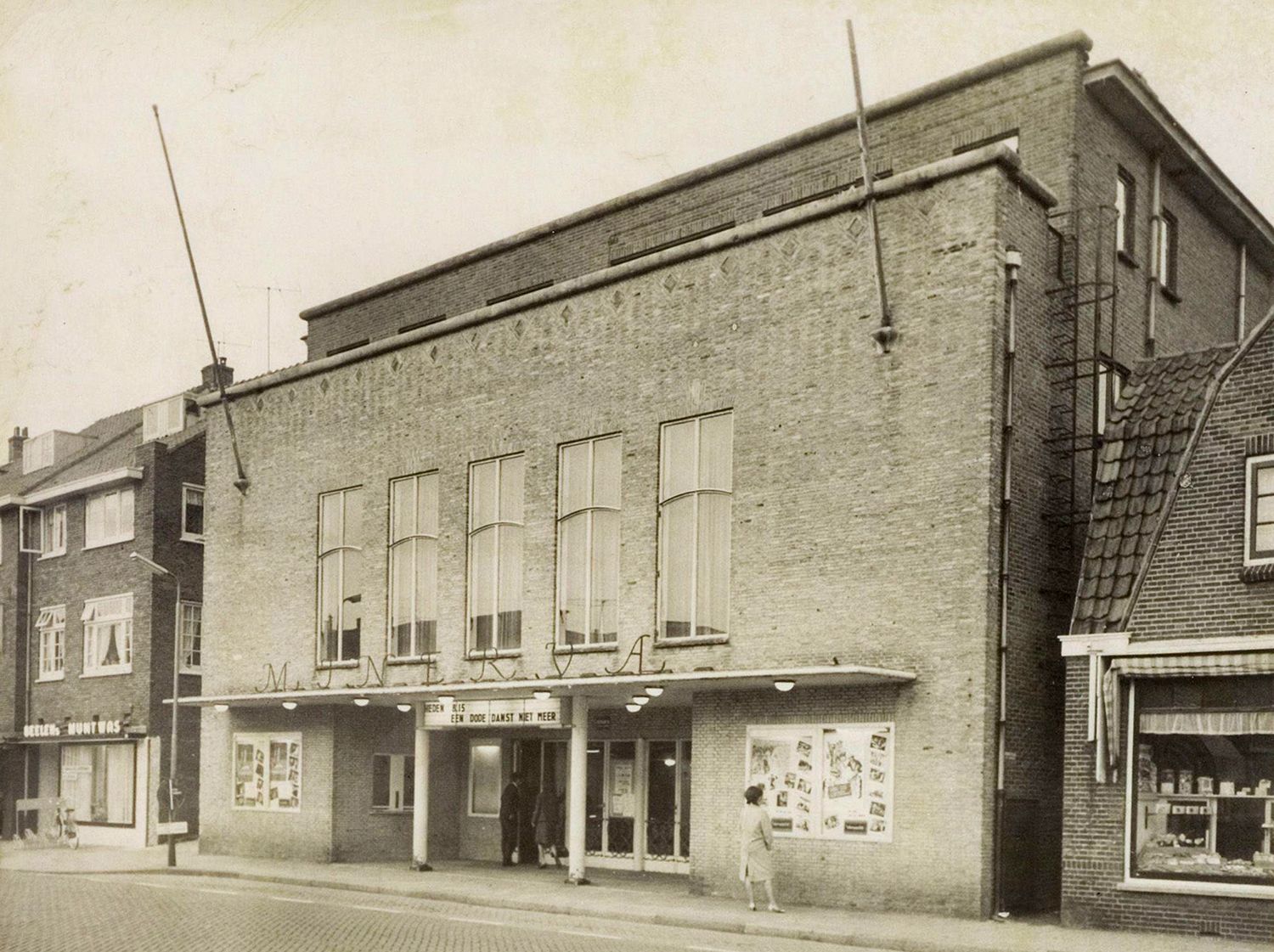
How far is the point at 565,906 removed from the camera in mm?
19766

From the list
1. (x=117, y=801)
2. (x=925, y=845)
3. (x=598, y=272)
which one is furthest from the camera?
(x=117, y=801)

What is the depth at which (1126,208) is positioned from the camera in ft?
77.0

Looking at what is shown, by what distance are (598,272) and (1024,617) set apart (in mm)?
9048

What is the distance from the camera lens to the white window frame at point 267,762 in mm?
28859

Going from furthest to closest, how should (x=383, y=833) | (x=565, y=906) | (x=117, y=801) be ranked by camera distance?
(x=117, y=801) < (x=383, y=833) < (x=565, y=906)

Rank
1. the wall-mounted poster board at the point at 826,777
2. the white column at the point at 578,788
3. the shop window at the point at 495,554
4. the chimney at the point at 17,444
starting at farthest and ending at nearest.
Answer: the chimney at the point at 17,444 < the shop window at the point at 495,554 < the white column at the point at 578,788 < the wall-mounted poster board at the point at 826,777

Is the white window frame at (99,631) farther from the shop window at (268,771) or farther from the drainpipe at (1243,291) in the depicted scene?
the drainpipe at (1243,291)

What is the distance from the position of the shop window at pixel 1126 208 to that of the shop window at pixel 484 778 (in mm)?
14821

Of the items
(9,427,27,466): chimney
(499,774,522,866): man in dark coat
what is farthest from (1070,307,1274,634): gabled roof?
(9,427,27,466): chimney

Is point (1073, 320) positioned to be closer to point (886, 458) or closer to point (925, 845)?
point (886, 458)

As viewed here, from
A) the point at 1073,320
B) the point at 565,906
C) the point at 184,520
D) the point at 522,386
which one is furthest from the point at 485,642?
the point at 184,520

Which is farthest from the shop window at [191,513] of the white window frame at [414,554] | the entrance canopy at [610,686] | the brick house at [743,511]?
the white window frame at [414,554]

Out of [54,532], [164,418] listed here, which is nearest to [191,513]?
[164,418]

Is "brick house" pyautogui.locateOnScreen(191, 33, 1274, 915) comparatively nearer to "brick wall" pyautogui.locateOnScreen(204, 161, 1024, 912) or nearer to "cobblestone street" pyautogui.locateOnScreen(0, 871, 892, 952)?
"brick wall" pyautogui.locateOnScreen(204, 161, 1024, 912)
